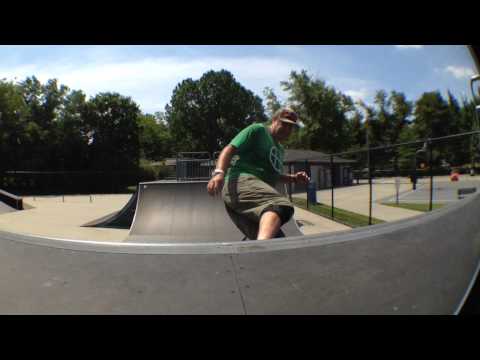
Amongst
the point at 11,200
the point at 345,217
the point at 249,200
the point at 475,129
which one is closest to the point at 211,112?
the point at 249,200

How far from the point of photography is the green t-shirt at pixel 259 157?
821 mm

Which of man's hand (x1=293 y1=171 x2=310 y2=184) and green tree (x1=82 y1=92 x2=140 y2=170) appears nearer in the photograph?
green tree (x1=82 y1=92 x2=140 y2=170)

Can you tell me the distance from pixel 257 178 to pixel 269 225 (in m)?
0.16

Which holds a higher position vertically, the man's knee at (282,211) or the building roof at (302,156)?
the building roof at (302,156)

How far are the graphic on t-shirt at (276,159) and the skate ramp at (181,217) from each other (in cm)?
18

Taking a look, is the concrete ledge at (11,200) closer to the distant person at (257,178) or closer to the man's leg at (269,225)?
the distant person at (257,178)

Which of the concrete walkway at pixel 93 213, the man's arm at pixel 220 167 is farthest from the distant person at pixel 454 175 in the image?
the man's arm at pixel 220 167

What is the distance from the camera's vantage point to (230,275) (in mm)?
668

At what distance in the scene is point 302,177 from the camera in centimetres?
88

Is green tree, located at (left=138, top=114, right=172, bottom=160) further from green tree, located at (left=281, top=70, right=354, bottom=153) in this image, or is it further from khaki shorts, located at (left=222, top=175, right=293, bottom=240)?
green tree, located at (left=281, top=70, right=354, bottom=153)

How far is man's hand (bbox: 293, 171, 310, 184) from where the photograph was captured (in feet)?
2.87

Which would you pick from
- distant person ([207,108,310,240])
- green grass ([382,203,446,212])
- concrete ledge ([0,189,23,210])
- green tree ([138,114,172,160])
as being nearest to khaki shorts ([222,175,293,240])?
distant person ([207,108,310,240])

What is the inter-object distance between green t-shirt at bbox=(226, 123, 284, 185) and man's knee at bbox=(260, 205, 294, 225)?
0.08 m

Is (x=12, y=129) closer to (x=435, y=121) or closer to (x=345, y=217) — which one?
(x=345, y=217)
